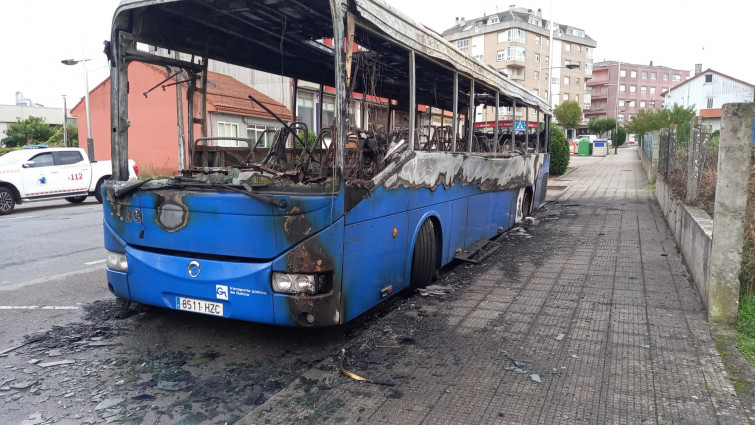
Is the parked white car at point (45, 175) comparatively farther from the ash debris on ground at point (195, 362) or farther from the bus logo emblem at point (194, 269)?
the bus logo emblem at point (194, 269)

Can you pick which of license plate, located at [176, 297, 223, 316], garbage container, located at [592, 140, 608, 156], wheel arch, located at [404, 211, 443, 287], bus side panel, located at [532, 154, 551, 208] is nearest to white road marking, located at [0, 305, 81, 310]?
license plate, located at [176, 297, 223, 316]

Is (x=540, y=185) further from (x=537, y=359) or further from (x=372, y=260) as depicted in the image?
(x=537, y=359)

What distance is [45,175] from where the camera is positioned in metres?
15.8

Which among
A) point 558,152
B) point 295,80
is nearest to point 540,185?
point 295,80

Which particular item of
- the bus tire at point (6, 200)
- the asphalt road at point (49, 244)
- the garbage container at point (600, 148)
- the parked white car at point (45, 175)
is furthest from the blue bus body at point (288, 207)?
the garbage container at point (600, 148)

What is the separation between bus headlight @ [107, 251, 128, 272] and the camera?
454cm

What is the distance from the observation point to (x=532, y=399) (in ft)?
11.4

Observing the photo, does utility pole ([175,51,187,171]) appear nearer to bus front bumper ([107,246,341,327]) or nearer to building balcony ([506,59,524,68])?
bus front bumper ([107,246,341,327])

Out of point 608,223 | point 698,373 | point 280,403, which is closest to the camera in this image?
point 280,403

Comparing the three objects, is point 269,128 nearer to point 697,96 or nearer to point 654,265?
point 654,265

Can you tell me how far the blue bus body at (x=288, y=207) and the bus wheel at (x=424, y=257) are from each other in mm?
17

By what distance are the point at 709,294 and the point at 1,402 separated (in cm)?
591

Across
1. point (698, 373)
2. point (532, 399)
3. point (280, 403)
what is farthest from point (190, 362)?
point (698, 373)

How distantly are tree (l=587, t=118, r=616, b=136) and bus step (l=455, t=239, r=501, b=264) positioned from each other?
69.6 metres
